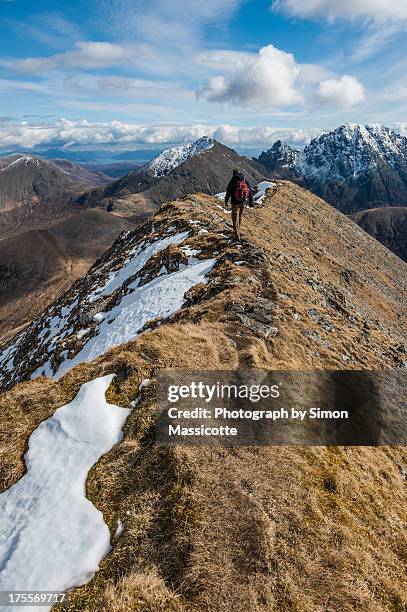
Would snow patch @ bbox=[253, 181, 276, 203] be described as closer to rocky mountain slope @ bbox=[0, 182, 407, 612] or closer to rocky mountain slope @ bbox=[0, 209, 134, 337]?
rocky mountain slope @ bbox=[0, 182, 407, 612]

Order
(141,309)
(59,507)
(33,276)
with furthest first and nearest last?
(33,276)
(141,309)
(59,507)

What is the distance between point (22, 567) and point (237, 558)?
427 centimetres

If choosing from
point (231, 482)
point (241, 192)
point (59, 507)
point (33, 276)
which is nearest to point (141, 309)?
point (241, 192)

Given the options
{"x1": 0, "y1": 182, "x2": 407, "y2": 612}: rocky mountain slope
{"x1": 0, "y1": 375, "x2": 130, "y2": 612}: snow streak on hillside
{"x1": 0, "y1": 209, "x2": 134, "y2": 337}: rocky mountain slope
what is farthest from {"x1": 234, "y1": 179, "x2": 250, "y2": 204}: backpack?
{"x1": 0, "y1": 209, "x2": 134, "y2": 337}: rocky mountain slope

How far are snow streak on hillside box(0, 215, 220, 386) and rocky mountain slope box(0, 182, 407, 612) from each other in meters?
0.28

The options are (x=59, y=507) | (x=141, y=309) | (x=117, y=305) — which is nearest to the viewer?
(x=59, y=507)

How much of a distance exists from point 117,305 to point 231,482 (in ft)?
65.1

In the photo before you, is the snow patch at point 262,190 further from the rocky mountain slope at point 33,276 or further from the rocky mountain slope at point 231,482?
the rocky mountain slope at point 33,276

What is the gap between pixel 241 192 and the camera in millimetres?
24766

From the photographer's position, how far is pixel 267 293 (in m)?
19.9

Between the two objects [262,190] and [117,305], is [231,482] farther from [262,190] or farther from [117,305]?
[262,190]

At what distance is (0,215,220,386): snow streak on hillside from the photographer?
21.9 m

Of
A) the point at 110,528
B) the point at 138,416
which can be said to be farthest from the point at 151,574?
the point at 138,416

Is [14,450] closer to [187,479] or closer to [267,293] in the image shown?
[187,479]
